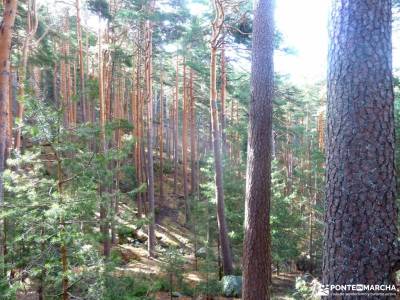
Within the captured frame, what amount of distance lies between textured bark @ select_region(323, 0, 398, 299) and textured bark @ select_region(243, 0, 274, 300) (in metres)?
2.34

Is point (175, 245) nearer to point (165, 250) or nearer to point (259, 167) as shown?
point (165, 250)

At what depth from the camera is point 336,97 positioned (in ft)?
8.42

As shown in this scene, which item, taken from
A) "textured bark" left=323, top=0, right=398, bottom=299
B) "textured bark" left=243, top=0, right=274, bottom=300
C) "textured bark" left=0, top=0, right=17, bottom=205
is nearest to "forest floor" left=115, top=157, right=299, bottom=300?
"textured bark" left=243, top=0, right=274, bottom=300

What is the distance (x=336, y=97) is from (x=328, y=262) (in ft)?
4.08

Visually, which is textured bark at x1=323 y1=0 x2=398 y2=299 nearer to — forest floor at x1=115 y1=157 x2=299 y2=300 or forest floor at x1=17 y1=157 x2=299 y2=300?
forest floor at x1=17 y1=157 x2=299 y2=300

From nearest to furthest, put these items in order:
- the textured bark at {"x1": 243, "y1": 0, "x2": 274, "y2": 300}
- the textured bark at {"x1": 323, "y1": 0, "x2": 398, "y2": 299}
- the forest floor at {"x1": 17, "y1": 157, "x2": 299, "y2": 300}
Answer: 1. the textured bark at {"x1": 323, "y1": 0, "x2": 398, "y2": 299}
2. the textured bark at {"x1": 243, "y1": 0, "x2": 274, "y2": 300}
3. the forest floor at {"x1": 17, "y1": 157, "x2": 299, "y2": 300}

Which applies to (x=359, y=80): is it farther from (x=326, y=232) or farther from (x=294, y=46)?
(x=294, y=46)

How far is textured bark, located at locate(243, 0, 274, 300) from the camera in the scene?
4793mm

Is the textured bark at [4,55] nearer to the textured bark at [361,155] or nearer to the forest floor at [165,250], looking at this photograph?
the forest floor at [165,250]

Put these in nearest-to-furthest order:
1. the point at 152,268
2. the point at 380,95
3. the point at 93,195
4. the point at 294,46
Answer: the point at 380,95
the point at 93,195
the point at 294,46
the point at 152,268

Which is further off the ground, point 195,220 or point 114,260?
point 114,260

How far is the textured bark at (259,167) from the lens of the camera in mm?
4793

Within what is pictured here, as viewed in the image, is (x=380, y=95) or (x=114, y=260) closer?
(x=380, y=95)

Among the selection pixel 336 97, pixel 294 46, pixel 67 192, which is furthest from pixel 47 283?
pixel 294 46
